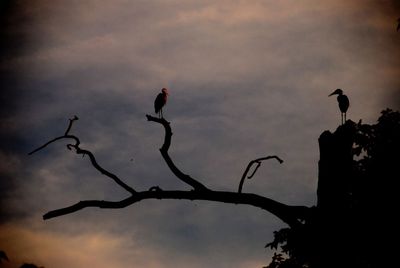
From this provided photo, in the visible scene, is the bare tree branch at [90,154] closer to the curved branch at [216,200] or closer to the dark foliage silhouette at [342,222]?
the curved branch at [216,200]

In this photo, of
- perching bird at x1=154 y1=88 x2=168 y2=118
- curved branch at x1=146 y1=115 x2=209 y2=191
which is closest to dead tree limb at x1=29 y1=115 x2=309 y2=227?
curved branch at x1=146 y1=115 x2=209 y2=191

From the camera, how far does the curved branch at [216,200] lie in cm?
740

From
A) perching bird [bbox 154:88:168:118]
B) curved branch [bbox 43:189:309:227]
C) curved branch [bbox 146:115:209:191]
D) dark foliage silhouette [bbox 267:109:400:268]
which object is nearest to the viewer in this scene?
dark foliage silhouette [bbox 267:109:400:268]

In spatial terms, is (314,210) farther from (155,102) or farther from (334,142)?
(155,102)

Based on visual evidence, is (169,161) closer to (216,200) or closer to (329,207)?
(216,200)

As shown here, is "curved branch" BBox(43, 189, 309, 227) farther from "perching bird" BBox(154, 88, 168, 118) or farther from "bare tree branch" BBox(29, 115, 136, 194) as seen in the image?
"perching bird" BBox(154, 88, 168, 118)

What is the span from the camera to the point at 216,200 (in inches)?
316

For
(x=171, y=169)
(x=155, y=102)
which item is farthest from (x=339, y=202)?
(x=155, y=102)

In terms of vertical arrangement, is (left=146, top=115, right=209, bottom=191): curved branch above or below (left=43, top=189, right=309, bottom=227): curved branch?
above

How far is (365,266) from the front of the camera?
8.98 m

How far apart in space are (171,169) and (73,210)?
78.7 inches

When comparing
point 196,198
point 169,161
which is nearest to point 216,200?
point 196,198

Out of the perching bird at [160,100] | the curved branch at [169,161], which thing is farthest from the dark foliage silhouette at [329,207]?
the perching bird at [160,100]

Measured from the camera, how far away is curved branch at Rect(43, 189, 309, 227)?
24.3 ft
